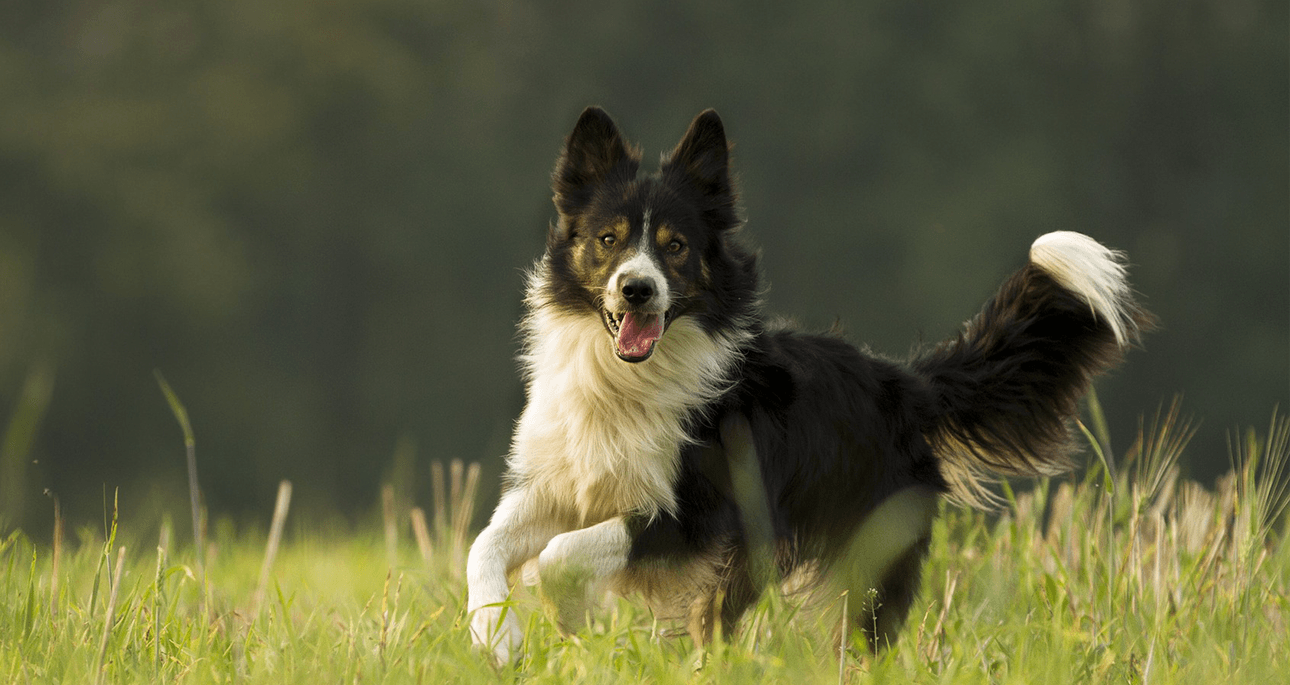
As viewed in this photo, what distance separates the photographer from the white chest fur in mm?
3883

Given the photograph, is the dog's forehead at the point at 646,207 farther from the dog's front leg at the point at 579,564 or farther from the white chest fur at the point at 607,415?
the dog's front leg at the point at 579,564

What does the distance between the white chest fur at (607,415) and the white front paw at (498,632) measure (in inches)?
24.3

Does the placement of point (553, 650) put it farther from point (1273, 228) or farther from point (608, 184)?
point (1273, 228)

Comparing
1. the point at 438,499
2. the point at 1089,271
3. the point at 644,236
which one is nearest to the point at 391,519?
the point at 438,499

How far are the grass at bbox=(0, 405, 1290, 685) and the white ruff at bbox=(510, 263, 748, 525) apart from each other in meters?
0.39

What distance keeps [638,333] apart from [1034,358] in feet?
5.40

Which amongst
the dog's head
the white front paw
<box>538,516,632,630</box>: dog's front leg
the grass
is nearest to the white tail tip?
the grass

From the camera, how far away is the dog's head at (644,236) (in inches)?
153

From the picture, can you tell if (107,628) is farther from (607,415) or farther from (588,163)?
(588,163)

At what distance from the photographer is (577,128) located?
4.20 metres

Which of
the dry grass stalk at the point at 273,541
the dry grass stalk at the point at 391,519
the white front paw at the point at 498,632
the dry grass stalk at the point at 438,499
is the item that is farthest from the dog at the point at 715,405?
the dry grass stalk at the point at 391,519

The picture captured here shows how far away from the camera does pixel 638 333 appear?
3885 mm

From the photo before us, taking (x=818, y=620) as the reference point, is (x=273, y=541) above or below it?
above

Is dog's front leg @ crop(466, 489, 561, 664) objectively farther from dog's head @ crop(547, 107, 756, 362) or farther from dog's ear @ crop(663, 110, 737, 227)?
dog's ear @ crop(663, 110, 737, 227)
